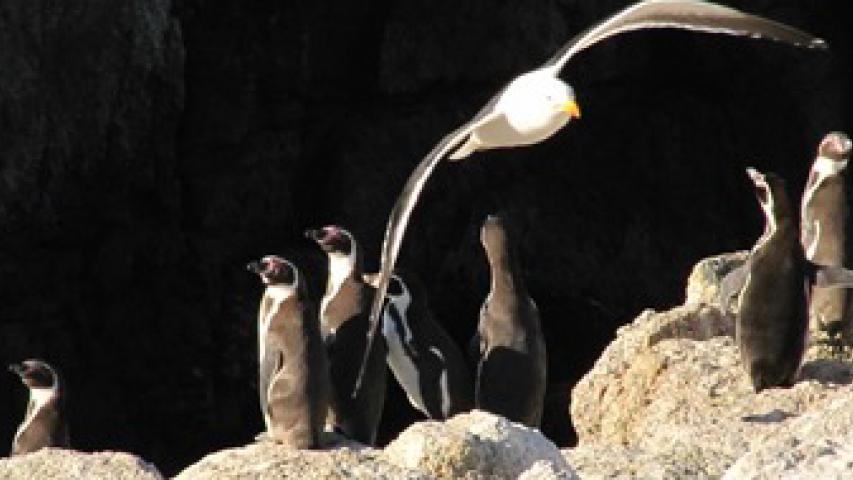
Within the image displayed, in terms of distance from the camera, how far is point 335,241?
13938 millimetres

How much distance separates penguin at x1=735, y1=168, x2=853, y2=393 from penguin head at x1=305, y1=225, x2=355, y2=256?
2731 millimetres

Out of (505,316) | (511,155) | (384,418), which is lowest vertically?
(384,418)

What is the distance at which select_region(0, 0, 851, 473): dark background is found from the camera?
2045 cm

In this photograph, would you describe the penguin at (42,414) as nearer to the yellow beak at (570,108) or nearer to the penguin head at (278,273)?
the penguin head at (278,273)

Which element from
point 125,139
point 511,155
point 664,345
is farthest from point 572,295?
point 664,345

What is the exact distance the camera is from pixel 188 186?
21.9 meters

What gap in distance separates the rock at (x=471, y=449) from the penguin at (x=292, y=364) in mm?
3405

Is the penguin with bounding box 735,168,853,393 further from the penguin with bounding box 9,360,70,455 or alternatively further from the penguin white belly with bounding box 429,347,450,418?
the penguin with bounding box 9,360,70,455

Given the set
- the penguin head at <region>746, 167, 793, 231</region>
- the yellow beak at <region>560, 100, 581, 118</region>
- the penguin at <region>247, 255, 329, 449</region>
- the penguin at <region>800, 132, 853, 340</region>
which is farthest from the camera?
the penguin at <region>800, 132, 853, 340</region>

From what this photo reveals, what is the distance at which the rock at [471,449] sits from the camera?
26.1 ft

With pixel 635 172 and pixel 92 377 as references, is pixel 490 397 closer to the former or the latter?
pixel 92 377

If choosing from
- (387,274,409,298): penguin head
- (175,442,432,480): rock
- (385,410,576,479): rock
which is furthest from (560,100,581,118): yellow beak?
(387,274,409,298): penguin head

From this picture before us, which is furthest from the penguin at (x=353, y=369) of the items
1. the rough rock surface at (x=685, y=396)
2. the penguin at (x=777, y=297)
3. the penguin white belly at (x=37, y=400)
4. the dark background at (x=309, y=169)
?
the dark background at (x=309, y=169)

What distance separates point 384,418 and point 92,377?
7.53 feet
